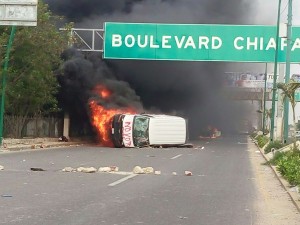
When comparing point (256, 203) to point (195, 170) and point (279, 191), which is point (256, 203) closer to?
point (279, 191)

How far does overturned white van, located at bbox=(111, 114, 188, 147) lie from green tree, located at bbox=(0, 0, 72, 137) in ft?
18.6

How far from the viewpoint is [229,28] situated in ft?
119

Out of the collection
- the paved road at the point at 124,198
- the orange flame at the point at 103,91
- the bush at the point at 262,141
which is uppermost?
the orange flame at the point at 103,91

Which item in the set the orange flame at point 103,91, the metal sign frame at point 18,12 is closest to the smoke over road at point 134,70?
the orange flame at point 103,91

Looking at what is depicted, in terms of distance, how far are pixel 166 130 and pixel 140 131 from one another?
1838mm

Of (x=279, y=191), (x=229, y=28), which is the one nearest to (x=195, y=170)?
(x=279, y=191)

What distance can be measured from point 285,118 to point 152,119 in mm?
10555

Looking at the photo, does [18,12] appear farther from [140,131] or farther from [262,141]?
[262,141]

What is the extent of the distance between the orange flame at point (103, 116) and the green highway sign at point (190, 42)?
5527 millimetres

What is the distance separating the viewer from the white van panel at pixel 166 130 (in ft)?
120

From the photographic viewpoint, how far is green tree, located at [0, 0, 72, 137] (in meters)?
33.9

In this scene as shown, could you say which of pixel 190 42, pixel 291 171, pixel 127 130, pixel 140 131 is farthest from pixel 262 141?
pixel 291 171

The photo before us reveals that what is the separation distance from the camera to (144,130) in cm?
3634

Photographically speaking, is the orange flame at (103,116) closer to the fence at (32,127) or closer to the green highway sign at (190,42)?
the fence at (32,127)
